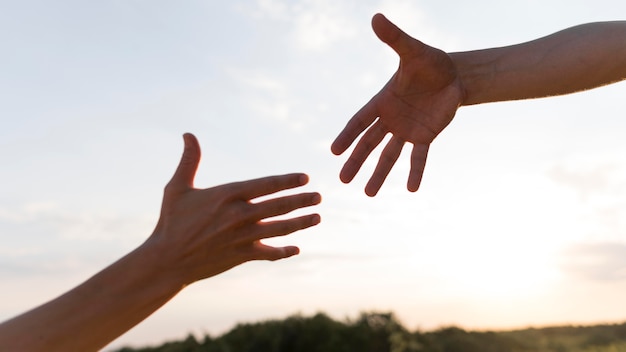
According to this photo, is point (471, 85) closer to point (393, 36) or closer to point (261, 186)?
point (393, 36)

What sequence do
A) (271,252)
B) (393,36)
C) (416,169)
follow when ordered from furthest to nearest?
(416,169) → (393,36) → (271,252)

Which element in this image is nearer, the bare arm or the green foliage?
the bare arm

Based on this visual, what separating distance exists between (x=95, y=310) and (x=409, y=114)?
1.51 m

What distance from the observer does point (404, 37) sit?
252 cm

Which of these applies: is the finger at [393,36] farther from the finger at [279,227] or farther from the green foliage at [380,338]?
the green foliage at [380,338]

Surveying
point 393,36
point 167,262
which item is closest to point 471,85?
point 393,36

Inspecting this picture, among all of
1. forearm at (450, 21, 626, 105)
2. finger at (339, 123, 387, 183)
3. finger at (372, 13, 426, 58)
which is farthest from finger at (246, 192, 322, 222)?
forearm at (450, 21, 626, 105)

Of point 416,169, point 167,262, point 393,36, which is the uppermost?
point 393,36

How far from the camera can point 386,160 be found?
2.98m

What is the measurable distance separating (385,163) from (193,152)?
3.82 ft

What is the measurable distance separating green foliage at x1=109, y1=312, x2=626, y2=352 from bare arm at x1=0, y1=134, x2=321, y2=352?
5.58 meters

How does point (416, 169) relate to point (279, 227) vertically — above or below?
above

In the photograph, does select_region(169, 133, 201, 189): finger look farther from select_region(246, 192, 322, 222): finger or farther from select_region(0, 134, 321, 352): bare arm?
select_region(246, 192, 322, 222): finger

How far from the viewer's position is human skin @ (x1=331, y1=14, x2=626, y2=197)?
285 centimetres
